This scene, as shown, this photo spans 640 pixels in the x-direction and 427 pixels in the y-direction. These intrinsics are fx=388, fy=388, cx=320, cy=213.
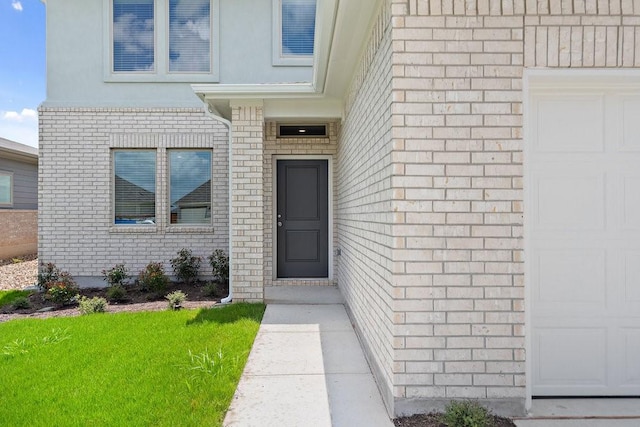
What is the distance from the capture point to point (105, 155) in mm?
7680

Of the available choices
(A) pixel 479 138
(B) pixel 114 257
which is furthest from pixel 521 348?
(B) pixel 114 257

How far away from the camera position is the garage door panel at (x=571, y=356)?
2904mm

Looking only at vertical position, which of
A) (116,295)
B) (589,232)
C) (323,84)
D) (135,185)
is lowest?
(116,295)

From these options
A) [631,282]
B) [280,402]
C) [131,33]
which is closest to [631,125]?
[631,282]

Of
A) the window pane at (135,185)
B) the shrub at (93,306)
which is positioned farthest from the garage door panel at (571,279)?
the window pane at (135,185)

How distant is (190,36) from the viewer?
7773 mm

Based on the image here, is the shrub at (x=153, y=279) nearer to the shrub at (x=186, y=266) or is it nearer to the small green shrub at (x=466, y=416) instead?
the shrub at (x=186, y=266)

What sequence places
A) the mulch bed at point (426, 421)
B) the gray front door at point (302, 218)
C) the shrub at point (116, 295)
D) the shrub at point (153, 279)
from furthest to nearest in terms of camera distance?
the gray front door at point (302, 218)
the shrub at point (153, 279)
the shrub at point (116, 295)
the mulch bed at point (426, 421)

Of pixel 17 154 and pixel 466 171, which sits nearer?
pixel 466 171

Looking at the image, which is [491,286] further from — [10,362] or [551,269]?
[10,362]

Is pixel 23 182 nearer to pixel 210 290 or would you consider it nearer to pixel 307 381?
pixel 210 290

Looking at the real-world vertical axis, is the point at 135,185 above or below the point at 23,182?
below

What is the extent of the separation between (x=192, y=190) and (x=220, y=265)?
5.60 feet

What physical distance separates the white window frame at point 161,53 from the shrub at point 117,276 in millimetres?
3712
